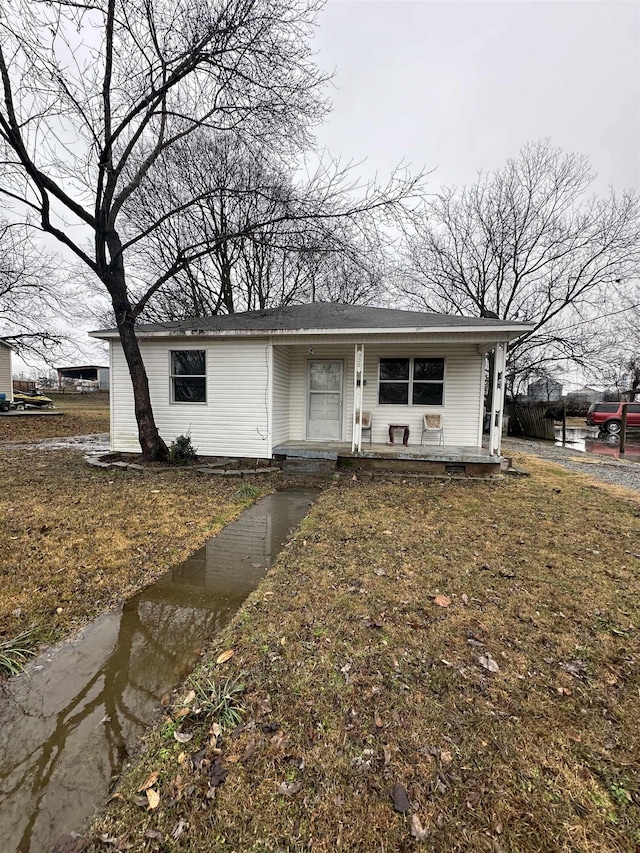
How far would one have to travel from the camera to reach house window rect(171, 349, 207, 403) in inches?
337

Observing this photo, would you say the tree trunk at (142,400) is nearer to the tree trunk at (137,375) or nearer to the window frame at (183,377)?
the tree trunk at (137,375)

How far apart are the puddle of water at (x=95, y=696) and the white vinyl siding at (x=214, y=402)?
16.3 ft

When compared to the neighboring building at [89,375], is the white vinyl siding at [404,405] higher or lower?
lower

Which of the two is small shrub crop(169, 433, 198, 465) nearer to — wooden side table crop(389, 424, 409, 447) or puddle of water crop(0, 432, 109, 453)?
puddle of water crop(0, 432, 109, 453)

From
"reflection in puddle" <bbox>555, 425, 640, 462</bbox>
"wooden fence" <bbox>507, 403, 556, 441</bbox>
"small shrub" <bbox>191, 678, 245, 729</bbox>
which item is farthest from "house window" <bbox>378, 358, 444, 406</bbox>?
"wooden fence" <bbox>507, 403, 556, 441</bbox>

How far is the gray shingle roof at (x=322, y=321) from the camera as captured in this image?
7.35 m

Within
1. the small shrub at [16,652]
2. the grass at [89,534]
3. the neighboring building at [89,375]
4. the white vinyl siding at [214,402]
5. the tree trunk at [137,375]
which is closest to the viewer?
the small shrub at [16,652]

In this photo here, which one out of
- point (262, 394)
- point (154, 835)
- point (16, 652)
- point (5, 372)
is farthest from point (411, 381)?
point (5, 372)

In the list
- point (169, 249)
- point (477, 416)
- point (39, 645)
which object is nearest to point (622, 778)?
point (39, 645)

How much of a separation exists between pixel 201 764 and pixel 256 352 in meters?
7.27

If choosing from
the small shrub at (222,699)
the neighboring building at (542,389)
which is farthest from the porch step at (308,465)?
the neighboring building at (542,389)

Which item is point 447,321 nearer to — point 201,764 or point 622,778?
point 622,778

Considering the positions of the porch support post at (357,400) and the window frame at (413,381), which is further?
the window frame at (413,381)

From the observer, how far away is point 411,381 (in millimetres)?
8914
